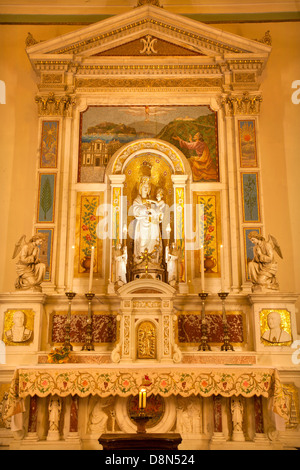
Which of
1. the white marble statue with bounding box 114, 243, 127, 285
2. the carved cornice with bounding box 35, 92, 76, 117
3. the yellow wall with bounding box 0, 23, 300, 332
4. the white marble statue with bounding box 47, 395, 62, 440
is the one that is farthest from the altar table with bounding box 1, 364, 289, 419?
the carved cornice with bounding box 35, 92, 76, 117

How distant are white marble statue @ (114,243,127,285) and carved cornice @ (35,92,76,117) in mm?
2601

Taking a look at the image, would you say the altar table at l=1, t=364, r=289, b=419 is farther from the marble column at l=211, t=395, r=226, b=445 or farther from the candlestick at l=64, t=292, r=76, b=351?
the candlestick at l=64, t=292, r=76, b=351

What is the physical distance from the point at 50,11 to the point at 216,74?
3.64 m

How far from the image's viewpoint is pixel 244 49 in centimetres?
895

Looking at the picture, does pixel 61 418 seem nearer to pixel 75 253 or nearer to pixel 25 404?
pixel 25 404

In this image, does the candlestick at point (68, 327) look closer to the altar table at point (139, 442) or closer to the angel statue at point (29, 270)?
the angel statue at point (29, 270)

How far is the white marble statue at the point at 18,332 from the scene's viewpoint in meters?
7.03

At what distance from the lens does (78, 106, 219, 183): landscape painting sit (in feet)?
28.5

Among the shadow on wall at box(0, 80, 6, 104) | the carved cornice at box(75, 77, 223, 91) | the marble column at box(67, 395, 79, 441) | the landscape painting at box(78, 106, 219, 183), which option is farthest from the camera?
the shadow on wall at box(0, 80, 6, 104)

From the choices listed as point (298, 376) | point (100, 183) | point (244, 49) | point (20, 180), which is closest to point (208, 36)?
point (244, 49)

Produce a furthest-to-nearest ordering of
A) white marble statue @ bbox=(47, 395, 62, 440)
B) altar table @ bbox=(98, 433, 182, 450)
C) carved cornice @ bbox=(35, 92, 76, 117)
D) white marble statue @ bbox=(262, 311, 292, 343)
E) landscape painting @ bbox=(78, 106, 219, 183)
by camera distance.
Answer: carved cornice @ bbox=(35, 92, 76, 117) < landscape painting @ bbox=(78, 106, 219, 183) < white marble statue @ bbox=(262, 311, 292, 343) < white marble statue @ bbox=(47, 395, 62, 440) < altar table @ bbox=(98, 433, 182, 450)

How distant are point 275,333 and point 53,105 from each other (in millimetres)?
5217

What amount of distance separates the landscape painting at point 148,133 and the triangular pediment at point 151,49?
0.65 meters

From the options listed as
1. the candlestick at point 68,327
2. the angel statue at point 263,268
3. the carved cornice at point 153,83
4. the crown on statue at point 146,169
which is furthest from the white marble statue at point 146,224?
the carved cornice at point 153,83
